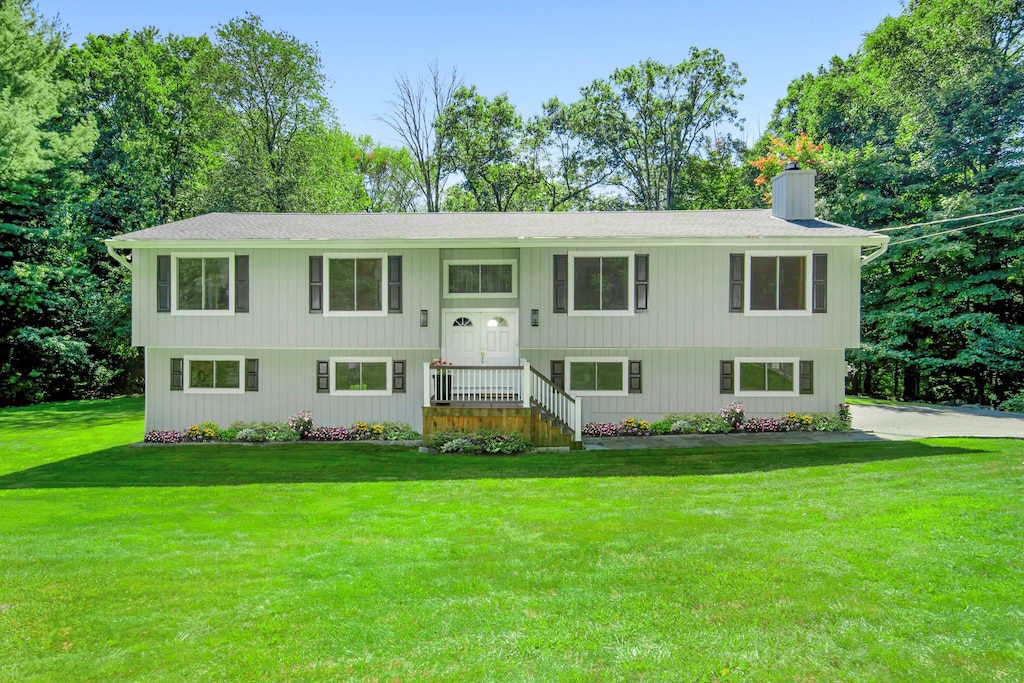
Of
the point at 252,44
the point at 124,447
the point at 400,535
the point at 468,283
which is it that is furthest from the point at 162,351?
the point at 252,44

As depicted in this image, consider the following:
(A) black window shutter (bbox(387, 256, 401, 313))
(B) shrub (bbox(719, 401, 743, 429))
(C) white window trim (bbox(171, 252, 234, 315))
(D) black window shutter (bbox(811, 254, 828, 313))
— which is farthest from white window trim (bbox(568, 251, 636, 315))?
(C) white window trim (bbox(171, 252, 234, 315))

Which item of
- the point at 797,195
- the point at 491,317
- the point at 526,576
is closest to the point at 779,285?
the point at 797,195

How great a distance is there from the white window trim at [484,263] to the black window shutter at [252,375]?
4.93 meters

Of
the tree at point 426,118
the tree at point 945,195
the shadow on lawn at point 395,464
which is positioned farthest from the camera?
the tree at point 426,118

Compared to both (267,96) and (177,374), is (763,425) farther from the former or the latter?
(267,96)

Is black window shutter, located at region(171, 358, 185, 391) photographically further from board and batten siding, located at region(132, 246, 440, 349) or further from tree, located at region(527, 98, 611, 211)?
tree, located at region(527, 98, 611, 211)

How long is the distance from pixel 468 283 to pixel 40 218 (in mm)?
19576

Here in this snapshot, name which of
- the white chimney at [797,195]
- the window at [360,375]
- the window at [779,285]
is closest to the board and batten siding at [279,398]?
the window at [360,375]

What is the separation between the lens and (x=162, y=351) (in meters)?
15.1

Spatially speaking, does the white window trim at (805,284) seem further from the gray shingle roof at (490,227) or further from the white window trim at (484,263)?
the white window trim at (484,263)

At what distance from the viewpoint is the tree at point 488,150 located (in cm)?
3145

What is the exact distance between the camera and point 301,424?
14.7m

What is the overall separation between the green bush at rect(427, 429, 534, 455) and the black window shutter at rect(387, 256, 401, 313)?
343 centimetres

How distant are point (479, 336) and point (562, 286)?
2396mm
